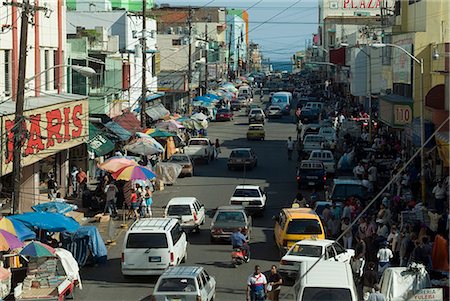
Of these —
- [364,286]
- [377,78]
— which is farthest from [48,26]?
[377,78]

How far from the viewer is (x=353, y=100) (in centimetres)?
9925

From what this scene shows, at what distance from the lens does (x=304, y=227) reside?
28406 millimetres

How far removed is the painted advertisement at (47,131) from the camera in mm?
30062

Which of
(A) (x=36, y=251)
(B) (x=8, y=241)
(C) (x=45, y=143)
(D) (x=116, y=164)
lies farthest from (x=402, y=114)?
(B) (x=8, y=241)

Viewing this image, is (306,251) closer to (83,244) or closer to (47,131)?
(83,244)

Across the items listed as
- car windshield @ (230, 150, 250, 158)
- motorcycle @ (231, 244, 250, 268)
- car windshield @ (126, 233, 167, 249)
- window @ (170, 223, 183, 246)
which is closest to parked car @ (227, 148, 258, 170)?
car windshield @ (230, 150, 250, 158)

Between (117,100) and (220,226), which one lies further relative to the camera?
(117,100)

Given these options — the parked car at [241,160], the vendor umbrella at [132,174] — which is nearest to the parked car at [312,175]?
the parked car at [241,160]

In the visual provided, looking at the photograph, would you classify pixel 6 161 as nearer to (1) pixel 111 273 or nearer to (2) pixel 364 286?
(1) pixel 111 273

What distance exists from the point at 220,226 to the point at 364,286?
8480mm

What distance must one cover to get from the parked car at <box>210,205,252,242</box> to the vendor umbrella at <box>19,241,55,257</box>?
27.3 feet

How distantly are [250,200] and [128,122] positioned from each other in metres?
16.4

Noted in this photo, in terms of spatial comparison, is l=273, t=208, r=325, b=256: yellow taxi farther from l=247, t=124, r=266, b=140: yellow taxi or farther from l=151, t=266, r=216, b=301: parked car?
l=247, t=124, r=266, b=140: yellow taxi

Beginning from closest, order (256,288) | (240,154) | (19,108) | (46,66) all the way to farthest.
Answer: (256,288)
(19,108)
(46,66)
(240,154)
